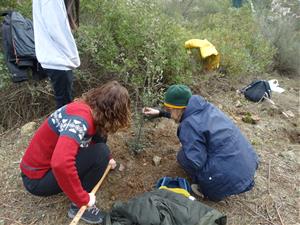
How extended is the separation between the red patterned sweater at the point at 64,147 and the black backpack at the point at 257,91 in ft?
10.2

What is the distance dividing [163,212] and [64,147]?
0.79m

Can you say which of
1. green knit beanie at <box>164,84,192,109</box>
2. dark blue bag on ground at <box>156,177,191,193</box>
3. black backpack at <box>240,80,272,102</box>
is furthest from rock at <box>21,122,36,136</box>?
black backpack at <box>240,80,272,102</box>

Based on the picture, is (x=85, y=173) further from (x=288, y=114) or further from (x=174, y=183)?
(x=288, y=114)

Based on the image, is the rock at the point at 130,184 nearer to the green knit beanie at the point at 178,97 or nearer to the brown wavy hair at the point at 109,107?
the green knit beanie at the point at 178,97

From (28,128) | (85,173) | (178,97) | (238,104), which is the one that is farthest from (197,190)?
Answer: (238,104)

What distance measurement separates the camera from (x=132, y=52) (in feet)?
13.2

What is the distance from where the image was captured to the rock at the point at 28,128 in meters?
3.82

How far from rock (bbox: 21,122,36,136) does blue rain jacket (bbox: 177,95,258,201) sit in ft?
5.75

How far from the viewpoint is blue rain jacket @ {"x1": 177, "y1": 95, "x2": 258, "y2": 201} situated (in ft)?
8.97

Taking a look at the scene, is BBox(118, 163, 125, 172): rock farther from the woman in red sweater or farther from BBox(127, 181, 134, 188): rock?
the woman in red sweater

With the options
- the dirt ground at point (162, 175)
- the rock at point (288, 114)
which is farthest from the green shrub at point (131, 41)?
the rock at point (288, 114)

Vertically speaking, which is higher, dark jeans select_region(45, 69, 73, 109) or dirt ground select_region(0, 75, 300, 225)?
dark jeans select_region(45, 69, 73, 109)

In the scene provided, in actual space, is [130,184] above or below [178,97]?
below

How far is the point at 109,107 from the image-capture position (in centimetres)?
225
